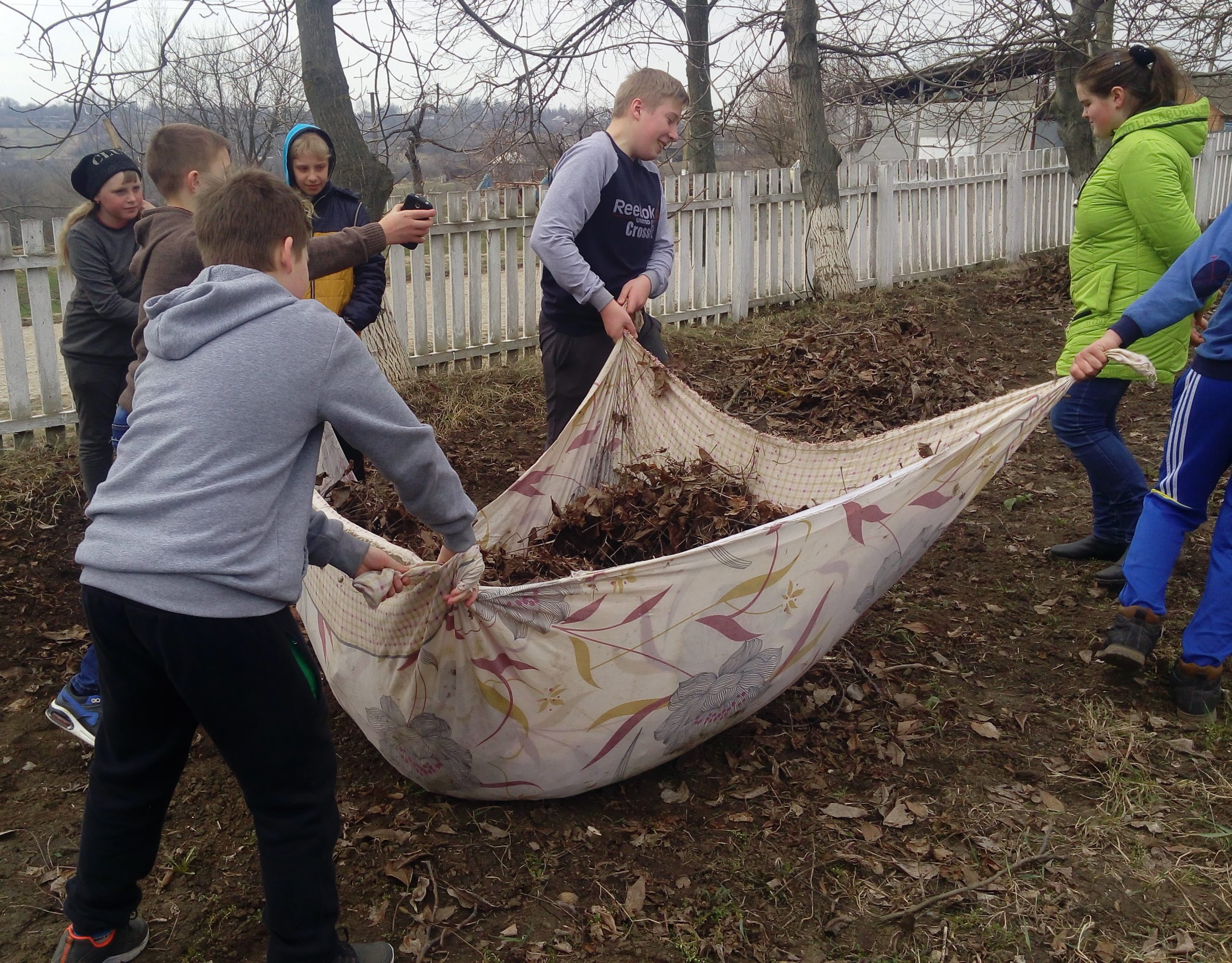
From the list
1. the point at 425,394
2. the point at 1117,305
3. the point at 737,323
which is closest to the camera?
the point at 1117,305

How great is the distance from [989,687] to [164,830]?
7.71 feet

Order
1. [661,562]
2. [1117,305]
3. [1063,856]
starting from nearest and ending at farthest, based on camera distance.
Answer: [661,562], [1063,856], [1117,305]

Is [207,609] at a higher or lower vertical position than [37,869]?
higher

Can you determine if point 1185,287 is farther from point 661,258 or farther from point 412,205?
point 412,205

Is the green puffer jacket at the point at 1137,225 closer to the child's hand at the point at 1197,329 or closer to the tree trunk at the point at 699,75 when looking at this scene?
the child's hand at the point at 1197,329

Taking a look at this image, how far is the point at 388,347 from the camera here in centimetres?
649

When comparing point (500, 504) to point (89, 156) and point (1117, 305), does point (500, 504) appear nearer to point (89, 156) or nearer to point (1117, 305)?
point (89, 156)

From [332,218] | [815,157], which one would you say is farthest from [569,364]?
[815,157]

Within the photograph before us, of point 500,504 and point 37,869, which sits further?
point 500,504

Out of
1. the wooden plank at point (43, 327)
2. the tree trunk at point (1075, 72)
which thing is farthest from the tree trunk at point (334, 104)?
the tree trunk at point (1075, 72)

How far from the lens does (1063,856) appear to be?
231 centimetres

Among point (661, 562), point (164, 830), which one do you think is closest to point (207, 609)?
point (661, 562)

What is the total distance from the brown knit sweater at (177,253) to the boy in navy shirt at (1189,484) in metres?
2.07

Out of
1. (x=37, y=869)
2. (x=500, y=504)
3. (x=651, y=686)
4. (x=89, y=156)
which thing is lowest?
(x=37, y=869)
